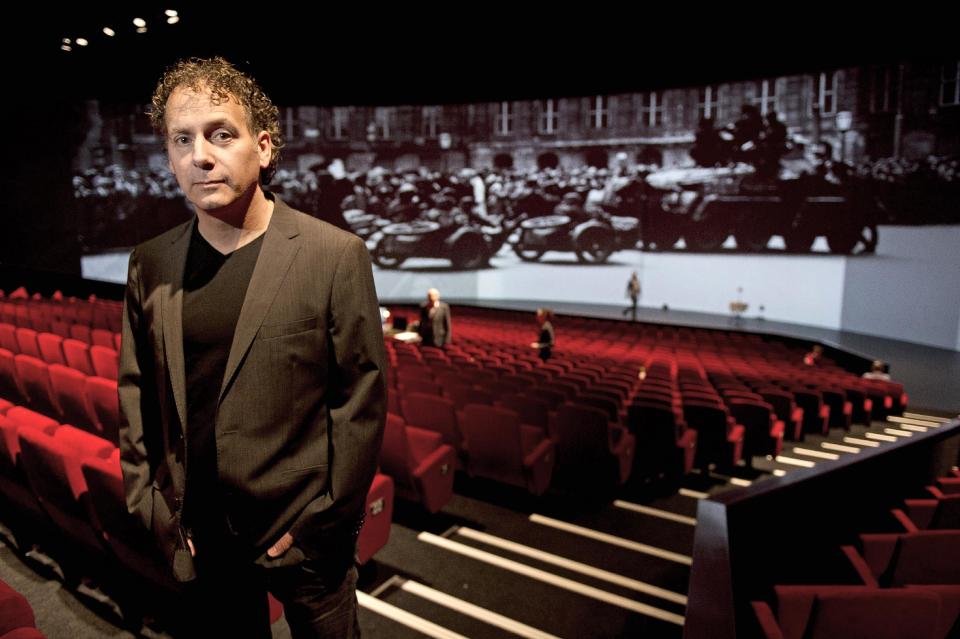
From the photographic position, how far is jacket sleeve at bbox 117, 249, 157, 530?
4.52 ft

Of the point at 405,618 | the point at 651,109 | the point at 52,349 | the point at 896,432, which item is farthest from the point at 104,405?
the point at 651,109

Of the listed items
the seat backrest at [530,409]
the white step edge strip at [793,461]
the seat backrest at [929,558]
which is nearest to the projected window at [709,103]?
the white step edge strip at [793,461]

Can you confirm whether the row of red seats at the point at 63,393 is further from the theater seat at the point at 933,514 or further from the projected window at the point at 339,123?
the projected window at the point at 339,123

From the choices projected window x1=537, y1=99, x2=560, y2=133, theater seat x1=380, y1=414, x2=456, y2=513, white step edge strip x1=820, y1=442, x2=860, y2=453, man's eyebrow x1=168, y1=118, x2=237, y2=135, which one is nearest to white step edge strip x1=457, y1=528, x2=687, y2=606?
theater seat x1=380, y1=414, x2=456, y2=513

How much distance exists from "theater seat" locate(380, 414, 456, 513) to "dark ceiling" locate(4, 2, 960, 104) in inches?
353

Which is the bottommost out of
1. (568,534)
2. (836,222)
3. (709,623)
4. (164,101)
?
(568,534)

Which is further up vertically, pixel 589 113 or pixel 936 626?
pixel 589 113

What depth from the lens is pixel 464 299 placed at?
744 inches

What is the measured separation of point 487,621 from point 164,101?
7.75ft

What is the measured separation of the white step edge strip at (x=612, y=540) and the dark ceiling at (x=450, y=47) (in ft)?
30.0

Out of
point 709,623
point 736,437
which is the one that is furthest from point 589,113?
point 709,623

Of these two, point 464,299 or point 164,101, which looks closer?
point 164,101

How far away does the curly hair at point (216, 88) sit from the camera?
49.2 inches

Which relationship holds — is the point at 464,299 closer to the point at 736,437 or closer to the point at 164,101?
the point at 736,437
